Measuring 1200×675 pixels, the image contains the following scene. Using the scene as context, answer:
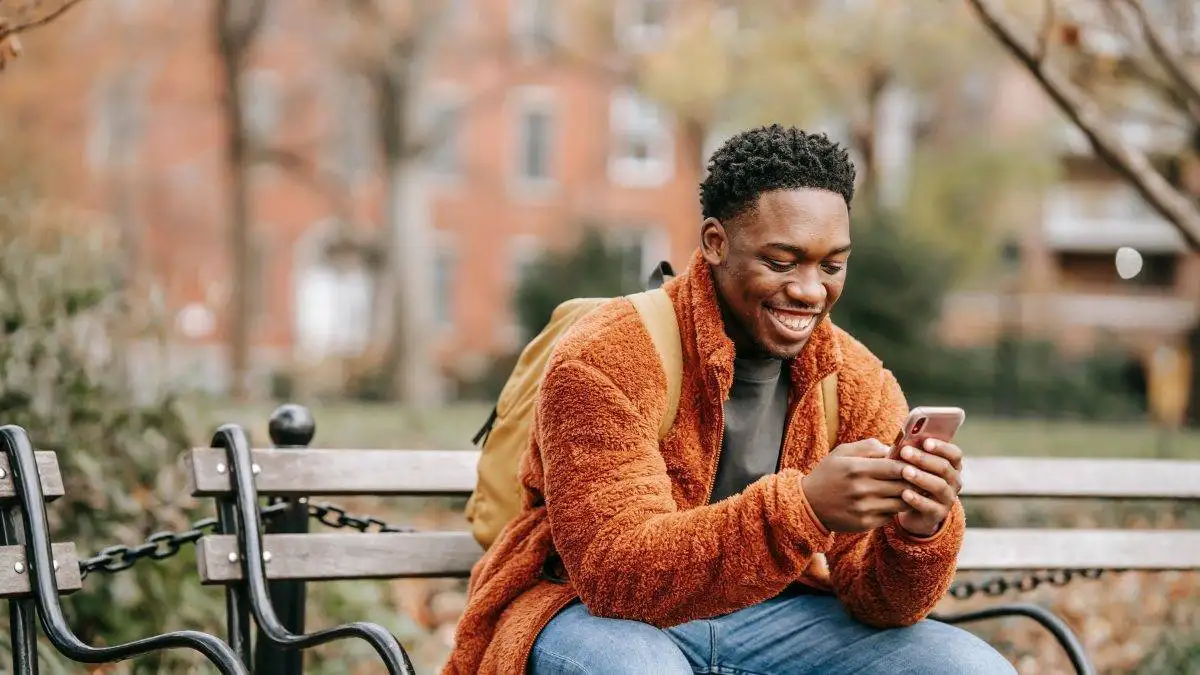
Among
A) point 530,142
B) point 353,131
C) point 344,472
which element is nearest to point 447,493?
point 344,472

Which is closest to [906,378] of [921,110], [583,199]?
[921,110]

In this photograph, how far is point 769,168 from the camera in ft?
8.59

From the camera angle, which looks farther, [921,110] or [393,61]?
[921,110]

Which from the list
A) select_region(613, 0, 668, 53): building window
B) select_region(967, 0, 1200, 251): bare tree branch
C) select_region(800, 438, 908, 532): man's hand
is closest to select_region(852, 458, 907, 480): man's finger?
select_region(800, 438, 908, 532): man's hand

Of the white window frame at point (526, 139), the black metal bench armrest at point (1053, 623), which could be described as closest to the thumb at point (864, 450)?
the black metal bench armrest at point (1053, 623)

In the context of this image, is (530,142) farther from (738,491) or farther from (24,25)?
(738,491)

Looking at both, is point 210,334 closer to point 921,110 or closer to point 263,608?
point 921,110

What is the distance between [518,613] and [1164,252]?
39.2 m

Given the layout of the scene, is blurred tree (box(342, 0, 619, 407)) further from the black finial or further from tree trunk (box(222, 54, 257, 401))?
the black finial

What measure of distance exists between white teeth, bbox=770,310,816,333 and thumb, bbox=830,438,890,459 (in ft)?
1.17

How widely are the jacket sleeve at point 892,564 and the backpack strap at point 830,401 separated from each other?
0.08m

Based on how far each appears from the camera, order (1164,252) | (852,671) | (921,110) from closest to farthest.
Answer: (852,671), (921,110), (1164,252)

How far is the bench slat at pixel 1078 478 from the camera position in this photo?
375cm

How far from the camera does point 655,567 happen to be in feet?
7.96
